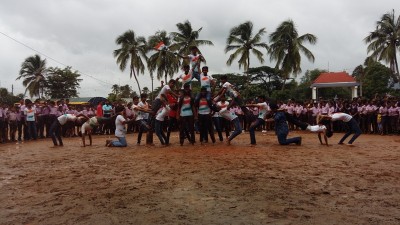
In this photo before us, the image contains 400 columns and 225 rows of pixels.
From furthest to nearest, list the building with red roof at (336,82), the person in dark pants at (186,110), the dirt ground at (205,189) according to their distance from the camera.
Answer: the building with red roof at (336,82) < the person in dark pants at (186,110) < the dirt ground at (205,189)

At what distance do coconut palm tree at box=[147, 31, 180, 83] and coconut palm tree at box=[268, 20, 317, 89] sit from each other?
32.2ft

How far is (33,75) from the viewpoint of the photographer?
49281mm

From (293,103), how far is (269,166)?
13.7 meters

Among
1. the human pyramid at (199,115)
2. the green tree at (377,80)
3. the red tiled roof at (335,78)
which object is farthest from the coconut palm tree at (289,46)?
the human pyramid at (199,115)

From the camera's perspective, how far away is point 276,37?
3447 centimetres

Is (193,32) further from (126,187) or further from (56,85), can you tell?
(126,187)

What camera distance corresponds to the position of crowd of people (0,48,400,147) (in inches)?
460

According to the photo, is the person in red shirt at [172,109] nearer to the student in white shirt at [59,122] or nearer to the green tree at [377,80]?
the student in white shirt at [59,122]

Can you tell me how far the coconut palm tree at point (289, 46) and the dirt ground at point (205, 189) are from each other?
25965mm

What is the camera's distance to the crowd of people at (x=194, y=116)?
38.3 feet

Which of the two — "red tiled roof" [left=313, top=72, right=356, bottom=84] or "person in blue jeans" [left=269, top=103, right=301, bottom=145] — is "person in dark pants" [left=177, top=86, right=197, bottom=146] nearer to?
"person in blue jeans" [left=269, top=103, right=301, bottom=145]

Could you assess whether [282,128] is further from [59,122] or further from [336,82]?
[336,82]

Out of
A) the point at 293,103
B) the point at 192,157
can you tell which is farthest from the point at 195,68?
the point at 293,103

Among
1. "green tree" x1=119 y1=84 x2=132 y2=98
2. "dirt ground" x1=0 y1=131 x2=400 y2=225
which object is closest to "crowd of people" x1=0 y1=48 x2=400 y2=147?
"dirt ground" x1=0 y1=131 x2=400 y2=225
